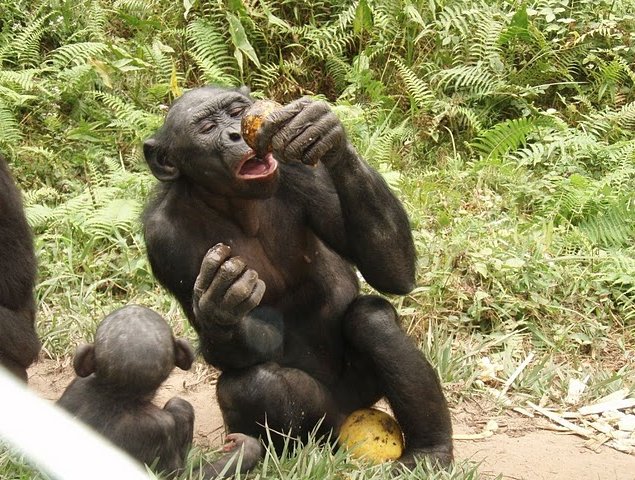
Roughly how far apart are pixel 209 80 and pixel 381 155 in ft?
6.71

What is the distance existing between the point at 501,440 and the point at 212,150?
8.41 feet

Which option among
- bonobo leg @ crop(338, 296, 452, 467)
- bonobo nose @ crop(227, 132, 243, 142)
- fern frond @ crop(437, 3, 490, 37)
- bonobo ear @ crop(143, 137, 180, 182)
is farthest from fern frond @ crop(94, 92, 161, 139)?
bonobo leg @ crop(338, 296, 452, 467)

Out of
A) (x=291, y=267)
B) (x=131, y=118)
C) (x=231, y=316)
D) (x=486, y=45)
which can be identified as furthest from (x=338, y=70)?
(x=231, y=316)

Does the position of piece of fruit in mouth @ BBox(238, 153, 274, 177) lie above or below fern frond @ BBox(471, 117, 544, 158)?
above

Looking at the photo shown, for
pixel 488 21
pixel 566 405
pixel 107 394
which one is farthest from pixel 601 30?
pixel 107 394

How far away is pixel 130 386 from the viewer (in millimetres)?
4484

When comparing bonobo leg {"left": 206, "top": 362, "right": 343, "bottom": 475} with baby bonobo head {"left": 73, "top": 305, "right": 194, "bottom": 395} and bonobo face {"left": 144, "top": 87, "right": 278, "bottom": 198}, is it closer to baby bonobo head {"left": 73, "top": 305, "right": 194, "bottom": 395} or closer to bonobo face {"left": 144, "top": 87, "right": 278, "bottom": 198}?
baby bonobo head {"left": 73, "top": 305, "right": 194, "bottom": 395}

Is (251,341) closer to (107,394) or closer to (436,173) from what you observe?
(107,394)

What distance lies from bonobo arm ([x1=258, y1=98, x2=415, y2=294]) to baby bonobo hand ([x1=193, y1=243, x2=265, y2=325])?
555 mm

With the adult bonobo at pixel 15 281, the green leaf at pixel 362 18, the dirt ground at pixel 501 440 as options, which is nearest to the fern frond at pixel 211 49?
the green leaf at pixel 362 18

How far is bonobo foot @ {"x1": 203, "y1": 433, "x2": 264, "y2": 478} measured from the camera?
4.67 m

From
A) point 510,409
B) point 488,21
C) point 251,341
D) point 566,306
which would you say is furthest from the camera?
point 488,21

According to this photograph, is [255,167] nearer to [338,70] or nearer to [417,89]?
[417,89]

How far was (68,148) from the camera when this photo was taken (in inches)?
376
